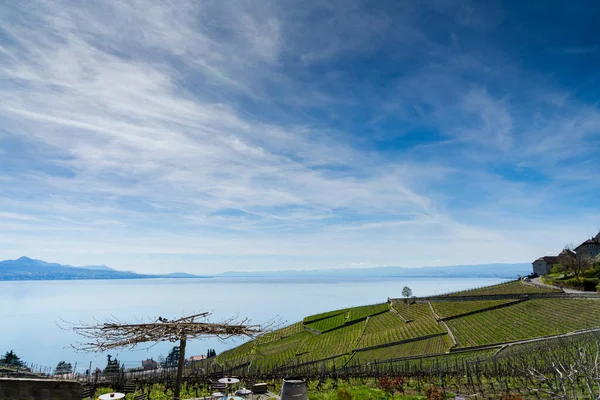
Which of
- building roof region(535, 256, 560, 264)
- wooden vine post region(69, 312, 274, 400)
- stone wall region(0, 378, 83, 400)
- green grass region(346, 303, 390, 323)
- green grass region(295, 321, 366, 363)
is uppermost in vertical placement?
building roof region(535, 256, 560, 264)

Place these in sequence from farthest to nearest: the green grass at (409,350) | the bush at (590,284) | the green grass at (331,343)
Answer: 1. the green grass at (331,343)
2. the bush at (590,284)
3. the green grass at (409,350)

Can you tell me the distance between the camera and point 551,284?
6831cm

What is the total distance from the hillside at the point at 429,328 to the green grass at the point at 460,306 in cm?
17

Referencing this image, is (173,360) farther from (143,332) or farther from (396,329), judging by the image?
(396,329)

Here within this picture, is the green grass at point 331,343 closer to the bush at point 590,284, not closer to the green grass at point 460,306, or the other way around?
the green grass at point 460,306

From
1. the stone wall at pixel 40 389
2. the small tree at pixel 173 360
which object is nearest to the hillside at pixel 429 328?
the small tree at pixel 173 360

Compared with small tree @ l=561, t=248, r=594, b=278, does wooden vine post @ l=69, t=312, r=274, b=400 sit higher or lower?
lower

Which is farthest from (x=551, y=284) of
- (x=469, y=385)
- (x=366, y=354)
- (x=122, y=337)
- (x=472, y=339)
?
(x=122, y=337)

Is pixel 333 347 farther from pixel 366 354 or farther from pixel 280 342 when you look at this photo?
pixel 280 342

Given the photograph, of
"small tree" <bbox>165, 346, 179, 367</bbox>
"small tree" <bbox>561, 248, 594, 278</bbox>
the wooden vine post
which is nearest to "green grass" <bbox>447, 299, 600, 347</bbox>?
"small tree" <bbox>561, 248, 594, 278</bbox>

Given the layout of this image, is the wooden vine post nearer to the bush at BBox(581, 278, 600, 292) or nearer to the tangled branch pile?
the tangled branch pile

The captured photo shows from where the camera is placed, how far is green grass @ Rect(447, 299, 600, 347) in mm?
40625

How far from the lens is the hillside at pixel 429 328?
43.2 meters

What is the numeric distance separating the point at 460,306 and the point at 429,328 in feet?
44.5
